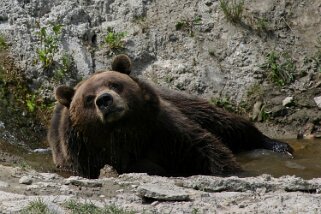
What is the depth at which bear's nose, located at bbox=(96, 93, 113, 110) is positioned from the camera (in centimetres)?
903

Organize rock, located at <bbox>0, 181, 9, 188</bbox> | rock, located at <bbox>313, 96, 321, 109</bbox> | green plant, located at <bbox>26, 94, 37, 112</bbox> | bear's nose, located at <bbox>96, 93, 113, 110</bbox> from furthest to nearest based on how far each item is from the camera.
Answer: green plant, located at <bbox>26, 94, 37, 112</bbox> → rock, located at <bbox>313, 96, 321, 109</bbox> → bear's nose, located at <bbox>96, 93, 113, 110</bbox> → rock, located at <bbox>0, 181, 9, 188</bbox>

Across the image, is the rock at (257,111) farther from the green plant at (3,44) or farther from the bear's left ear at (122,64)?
the green plant at (3,44)

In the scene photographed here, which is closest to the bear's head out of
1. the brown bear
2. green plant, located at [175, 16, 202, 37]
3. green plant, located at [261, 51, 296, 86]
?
the brown bear

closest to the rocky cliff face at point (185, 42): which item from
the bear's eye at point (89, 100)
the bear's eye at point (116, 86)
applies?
the bear's eye at point (116, 86)

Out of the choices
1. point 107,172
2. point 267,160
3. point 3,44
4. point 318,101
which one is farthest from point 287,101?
point 3,44

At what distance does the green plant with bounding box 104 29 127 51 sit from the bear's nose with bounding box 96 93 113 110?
3.75 m

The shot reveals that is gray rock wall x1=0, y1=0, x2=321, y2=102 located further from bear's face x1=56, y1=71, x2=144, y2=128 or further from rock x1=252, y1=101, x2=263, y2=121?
bear's face x1=56, y1=71, x2=144, y2=128

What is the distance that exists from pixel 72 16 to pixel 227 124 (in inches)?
132

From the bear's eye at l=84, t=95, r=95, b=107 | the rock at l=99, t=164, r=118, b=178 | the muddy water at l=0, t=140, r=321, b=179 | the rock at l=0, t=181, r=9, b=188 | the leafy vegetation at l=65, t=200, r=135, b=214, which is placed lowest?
the muddy water at l=0, t=140, r=321, b=179

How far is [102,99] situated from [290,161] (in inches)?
103

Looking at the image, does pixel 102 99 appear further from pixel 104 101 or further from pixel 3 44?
pixel 3 44

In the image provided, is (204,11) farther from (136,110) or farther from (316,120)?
(136,110)

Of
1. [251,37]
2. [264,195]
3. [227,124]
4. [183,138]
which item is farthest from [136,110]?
[251,37]

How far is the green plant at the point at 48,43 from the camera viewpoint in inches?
496
